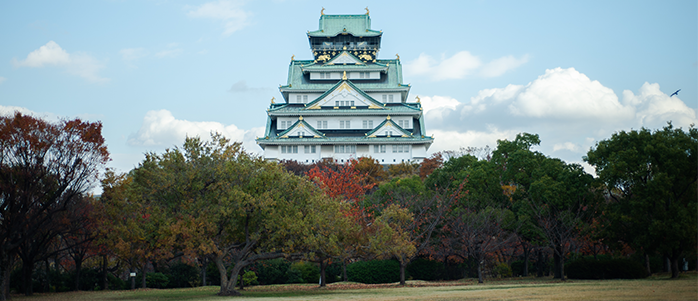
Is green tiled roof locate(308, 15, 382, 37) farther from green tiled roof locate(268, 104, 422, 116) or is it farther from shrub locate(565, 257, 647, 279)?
shrub locate(565, 257, 647, 279)

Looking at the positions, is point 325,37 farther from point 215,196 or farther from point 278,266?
point 215,196

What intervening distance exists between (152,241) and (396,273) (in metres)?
14.0

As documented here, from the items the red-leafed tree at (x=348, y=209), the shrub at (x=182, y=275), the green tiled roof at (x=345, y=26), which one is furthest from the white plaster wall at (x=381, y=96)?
the shrub at (x=182, y=275)

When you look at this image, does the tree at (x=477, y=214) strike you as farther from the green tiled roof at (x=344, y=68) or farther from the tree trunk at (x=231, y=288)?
the green tiled roof at (x=344, y=68)

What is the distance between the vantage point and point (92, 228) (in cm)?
2769

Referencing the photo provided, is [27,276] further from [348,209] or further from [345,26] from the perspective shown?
[345,26]

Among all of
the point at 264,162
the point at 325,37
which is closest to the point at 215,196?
the point at 264,162

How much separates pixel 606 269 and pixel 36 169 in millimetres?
26005

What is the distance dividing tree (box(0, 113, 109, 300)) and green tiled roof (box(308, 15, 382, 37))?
57073mm

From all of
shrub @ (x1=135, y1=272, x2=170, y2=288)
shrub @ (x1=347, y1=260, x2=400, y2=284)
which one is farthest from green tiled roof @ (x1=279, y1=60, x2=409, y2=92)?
shrub @ (x1=347, y1=260, x2=400, y2=284)

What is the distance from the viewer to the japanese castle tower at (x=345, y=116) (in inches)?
2660

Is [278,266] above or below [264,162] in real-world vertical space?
below

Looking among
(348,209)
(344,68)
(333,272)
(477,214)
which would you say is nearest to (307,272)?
(333,272)

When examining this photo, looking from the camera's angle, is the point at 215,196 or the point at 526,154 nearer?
the point at 215,196
